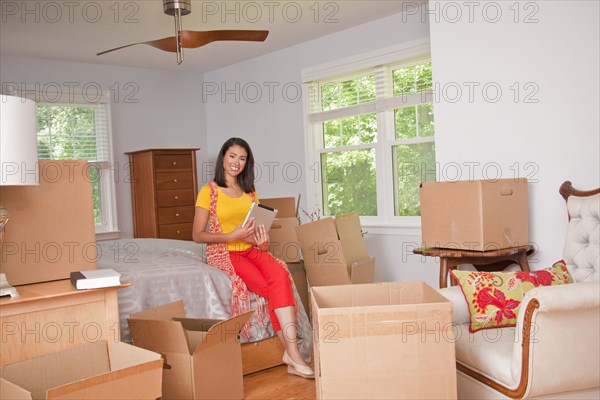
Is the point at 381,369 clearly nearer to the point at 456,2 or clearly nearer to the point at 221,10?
the point at 456,2

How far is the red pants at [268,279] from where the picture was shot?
3.11m

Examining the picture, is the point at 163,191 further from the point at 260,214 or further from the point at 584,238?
the point at 584,238

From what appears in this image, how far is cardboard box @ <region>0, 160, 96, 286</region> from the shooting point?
219cm

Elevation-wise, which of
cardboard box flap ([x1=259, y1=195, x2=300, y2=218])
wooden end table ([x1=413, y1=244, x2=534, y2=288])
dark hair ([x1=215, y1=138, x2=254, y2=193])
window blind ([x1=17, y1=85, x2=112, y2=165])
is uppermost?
window blind ([x1=17, y1=85, x2=112, y2=165])

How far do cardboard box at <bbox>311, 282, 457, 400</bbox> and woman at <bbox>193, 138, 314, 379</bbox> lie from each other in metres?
1.59

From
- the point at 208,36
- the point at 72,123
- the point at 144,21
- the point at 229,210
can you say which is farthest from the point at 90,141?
the point at 229,210

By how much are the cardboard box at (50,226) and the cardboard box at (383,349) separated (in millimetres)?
1215

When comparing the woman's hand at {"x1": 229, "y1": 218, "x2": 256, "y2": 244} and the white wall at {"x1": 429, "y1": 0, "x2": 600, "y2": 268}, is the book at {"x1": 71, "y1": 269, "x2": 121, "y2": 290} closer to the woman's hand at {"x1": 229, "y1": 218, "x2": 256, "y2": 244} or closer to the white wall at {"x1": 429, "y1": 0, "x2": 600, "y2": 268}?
the woman's hand at {"x1": 229, "y1": 218, "x2": 256, "y2": 244}

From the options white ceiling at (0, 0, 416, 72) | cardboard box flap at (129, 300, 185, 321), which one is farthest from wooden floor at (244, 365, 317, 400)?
white ceiling at (0, 0, 416, 72)

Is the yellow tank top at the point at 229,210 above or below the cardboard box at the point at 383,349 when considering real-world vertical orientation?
above

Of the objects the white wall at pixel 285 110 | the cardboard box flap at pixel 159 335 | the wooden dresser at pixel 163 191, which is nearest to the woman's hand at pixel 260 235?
the cardboard box flap at pixel 159 335

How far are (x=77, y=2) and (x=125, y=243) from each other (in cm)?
169

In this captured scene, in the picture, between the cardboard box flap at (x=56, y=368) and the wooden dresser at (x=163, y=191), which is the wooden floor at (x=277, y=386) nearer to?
the cardboard box flap at (x=56, y=368)

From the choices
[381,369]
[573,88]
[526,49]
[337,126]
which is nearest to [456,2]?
[526,49]
